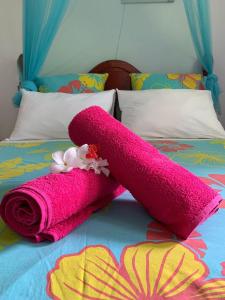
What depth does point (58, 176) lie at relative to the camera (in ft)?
2.87

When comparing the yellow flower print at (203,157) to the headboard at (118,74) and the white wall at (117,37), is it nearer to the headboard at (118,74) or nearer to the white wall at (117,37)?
the headboard at (118,74)

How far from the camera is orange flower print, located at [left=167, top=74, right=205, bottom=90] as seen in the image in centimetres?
230

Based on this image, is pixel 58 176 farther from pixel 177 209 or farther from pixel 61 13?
pixel 61 13

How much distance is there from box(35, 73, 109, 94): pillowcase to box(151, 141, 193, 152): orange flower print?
0.74m

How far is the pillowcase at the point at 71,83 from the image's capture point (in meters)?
2.32

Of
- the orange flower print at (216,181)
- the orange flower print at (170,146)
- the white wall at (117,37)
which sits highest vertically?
the white wall at (117,37)

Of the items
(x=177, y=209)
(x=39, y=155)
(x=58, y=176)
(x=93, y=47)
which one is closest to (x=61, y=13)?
(x=93, y=47)

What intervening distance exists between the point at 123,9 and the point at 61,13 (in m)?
0.60

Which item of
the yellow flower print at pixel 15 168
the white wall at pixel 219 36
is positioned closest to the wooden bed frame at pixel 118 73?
the white wall at pixel 219 36

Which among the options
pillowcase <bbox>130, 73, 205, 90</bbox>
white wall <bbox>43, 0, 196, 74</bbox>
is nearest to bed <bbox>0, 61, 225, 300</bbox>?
pillowcase <bbox>130, 73, 205, 90</bbox>

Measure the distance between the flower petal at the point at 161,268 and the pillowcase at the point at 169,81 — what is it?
5.52 feet

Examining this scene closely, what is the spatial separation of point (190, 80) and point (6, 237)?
187 cm

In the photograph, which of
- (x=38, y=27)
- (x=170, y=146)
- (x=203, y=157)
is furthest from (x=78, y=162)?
(x=38, y=27)

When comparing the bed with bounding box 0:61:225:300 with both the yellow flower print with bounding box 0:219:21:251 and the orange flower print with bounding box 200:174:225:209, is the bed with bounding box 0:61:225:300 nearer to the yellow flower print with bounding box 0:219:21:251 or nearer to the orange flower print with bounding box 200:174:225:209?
the yellow flower print with bounding box 0:219:21:251
